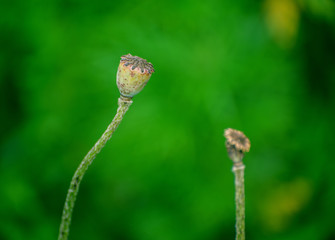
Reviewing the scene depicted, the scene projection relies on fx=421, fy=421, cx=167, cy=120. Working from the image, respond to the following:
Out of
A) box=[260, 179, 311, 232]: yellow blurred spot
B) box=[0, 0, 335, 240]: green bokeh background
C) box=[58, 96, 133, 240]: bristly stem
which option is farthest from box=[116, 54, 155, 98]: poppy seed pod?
box=[260, 179, 311, 232]: yellow blurred spot

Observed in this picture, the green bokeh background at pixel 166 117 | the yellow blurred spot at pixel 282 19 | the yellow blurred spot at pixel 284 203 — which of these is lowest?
the yellow blurred spot at pixel 284 203

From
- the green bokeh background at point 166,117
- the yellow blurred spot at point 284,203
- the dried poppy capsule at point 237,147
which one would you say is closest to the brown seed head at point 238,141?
the dried poppy capsule at point 237,147

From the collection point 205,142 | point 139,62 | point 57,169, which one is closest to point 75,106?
point 57,169

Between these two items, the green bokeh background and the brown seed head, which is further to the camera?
the green bokeh background

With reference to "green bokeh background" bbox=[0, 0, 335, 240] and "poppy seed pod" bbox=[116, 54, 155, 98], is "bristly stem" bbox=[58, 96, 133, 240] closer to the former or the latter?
"poppy seed pod" bbox=[116, 54, 155, 98]

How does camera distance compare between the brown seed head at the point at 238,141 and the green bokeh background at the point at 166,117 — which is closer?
the brown seed head at the point at 238,141

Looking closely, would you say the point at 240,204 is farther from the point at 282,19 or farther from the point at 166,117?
the point at 282,19

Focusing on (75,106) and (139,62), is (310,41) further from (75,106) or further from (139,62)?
(139,62)

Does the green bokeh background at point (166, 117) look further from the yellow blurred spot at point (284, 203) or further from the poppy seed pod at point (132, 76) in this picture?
the poppy seed pod at point (132, 76)
